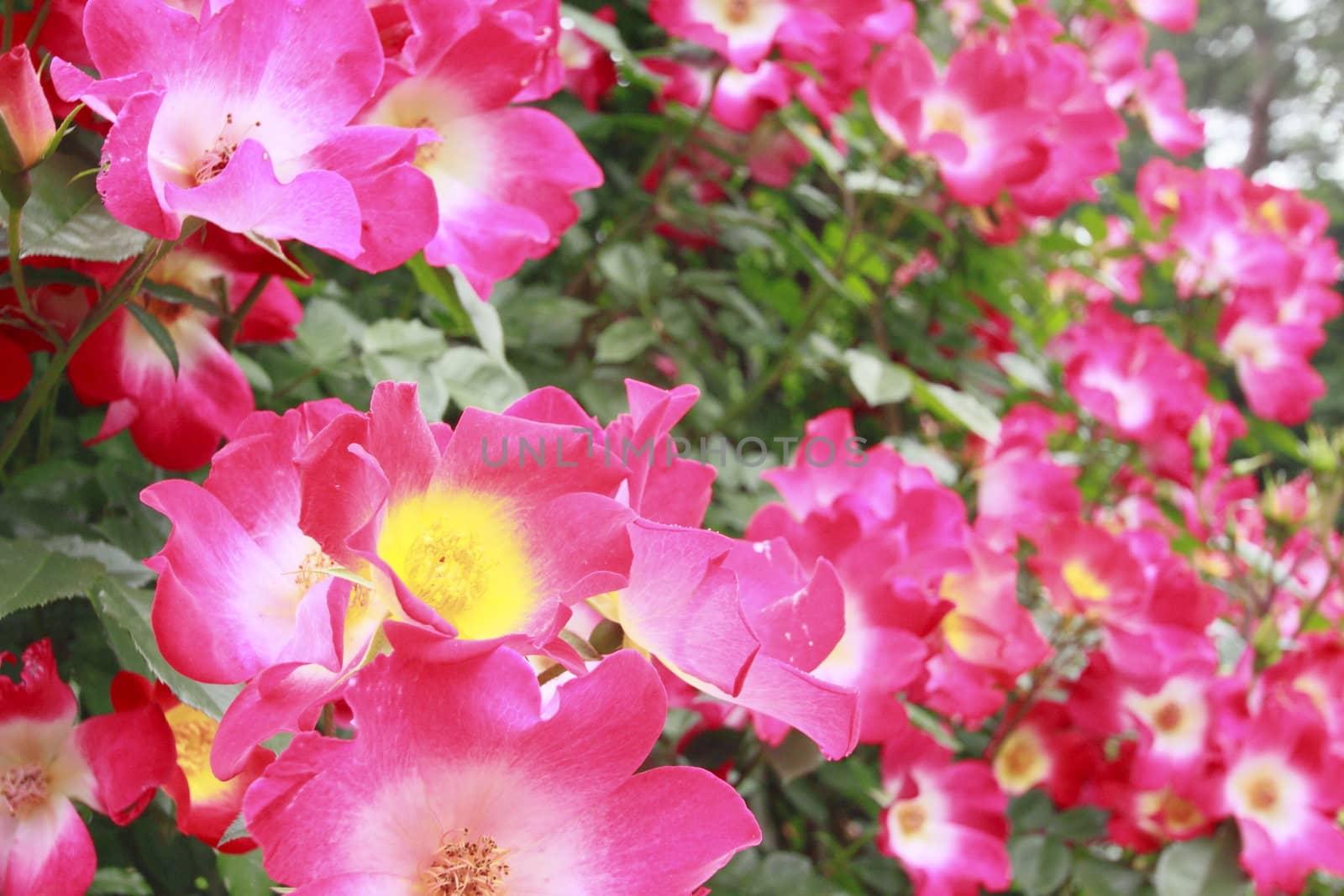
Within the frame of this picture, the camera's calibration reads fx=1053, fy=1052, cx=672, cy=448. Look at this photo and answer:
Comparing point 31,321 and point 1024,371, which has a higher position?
point 31,321

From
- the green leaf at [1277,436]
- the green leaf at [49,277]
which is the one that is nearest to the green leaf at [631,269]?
the green leaf at [49,277]

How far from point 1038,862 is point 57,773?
987 millimetres

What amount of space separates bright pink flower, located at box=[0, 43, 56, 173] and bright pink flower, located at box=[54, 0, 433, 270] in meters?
0.03

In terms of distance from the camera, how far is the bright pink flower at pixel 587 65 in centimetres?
123

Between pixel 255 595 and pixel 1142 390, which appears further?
pixel 1142 390

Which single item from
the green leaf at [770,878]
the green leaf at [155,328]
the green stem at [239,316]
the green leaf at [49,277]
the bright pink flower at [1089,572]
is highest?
the green leaf at [49,277]

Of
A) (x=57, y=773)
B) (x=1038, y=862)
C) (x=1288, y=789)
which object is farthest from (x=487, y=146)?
(x=1288, y=789)

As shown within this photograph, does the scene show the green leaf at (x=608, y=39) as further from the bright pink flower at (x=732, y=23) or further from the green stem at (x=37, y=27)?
the green stem at (x=37, y=27)

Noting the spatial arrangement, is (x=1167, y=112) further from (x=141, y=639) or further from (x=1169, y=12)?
(x=141, y=639)

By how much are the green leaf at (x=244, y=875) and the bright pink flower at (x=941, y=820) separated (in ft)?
1.90

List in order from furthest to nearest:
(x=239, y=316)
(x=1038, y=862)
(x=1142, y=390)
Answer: (x=1142, y=390), (x=1038, y=862), (x=239, y=316)

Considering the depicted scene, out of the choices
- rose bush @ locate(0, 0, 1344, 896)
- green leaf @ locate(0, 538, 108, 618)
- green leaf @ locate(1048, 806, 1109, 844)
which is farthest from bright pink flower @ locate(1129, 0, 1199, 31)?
green leaf @ locate(0, 538, 108, 618)

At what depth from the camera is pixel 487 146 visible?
68cm

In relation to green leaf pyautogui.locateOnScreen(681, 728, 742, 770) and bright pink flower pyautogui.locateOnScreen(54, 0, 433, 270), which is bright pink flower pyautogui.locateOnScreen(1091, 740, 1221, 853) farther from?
bright pink flower pyautogui.locateOnScreen(54, 0, 433, 270)
